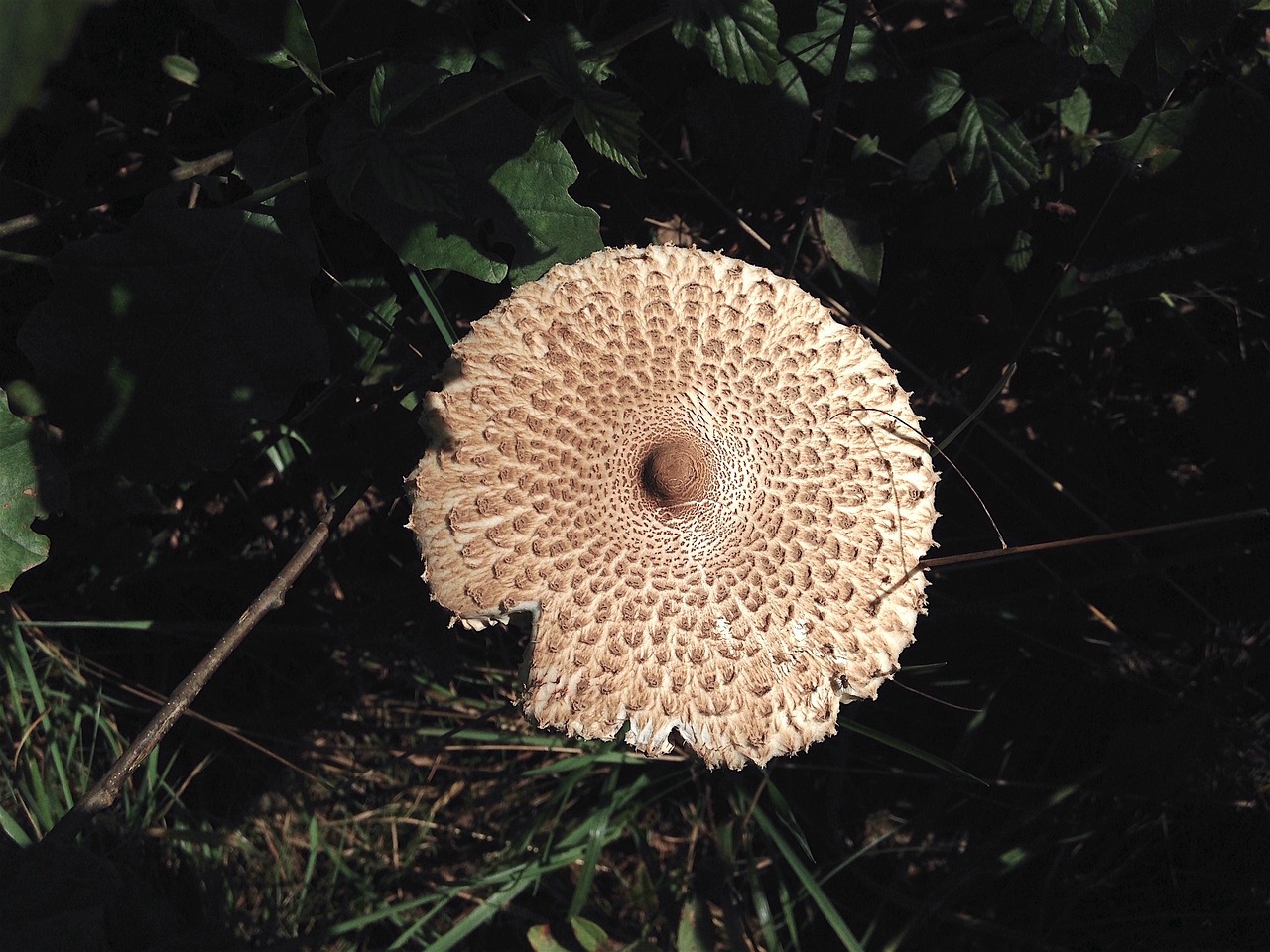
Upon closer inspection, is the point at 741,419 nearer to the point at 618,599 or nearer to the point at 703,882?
the point at 618,599

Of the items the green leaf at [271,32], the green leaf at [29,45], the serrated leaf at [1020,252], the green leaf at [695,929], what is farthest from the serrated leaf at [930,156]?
the green leaf at [29,45]

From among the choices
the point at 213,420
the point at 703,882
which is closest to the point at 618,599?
the point at 213,420

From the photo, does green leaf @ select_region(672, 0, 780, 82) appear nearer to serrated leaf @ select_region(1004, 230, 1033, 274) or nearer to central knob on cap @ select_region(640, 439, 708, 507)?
central knob on cap @ select_region(640, 439, 708, 507)

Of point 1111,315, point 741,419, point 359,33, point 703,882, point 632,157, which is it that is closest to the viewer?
point 632,157

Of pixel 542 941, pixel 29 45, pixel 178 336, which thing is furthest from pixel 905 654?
pixel 29 45

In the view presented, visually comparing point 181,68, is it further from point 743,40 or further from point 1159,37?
point 1159,37

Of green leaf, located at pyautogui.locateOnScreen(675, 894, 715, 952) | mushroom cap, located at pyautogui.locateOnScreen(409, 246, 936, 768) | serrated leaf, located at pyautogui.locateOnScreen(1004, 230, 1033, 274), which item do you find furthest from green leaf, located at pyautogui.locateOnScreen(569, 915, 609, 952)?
serrated leaf, located at pyautogui.locateOnScreen(1004, 230, 1033, 274)

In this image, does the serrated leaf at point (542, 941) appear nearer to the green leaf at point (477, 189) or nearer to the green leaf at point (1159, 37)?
the green leaf at point (477, 189)
